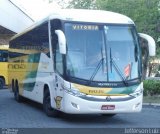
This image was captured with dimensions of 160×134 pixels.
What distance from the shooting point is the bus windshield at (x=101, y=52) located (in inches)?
501

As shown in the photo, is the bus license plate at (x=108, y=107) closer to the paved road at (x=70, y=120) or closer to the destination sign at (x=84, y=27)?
the paved road at (x=70, y=120)

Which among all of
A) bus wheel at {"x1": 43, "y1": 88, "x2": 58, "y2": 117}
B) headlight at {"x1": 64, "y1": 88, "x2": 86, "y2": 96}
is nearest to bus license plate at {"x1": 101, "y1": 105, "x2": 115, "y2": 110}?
headlight at {"x1": 64, "y1": 88, "x2": 86, "y2": 96}

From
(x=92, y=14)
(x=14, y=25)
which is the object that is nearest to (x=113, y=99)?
(x=92, y=14)

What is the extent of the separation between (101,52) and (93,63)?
1.37 ft

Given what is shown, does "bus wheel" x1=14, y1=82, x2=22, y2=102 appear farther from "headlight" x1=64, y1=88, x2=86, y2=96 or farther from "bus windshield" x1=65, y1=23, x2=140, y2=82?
"headlight" x1=64, y1=88, x2=86, y2=96

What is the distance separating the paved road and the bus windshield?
4.40ft

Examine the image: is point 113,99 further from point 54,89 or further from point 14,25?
point 14,25

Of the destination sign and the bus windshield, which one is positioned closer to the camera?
the bus windshield

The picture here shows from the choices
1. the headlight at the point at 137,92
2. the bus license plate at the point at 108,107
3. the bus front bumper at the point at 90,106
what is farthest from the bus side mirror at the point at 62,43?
the headlight at the point at 137,92

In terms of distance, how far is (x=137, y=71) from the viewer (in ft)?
43.2

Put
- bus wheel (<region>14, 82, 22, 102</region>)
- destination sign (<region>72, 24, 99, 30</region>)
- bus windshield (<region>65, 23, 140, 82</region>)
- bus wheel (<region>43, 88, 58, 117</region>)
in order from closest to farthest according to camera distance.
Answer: bus windshield (<region>65, 23, 140, 82</region>), destination sign (<region>72, 24, 99, 30</region>), bus wheel (<region>43, 88, 58, 117</region>), bus wheel (<region>14, 82, 22, 102</region>)

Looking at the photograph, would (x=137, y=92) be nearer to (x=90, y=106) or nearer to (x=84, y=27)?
(x=90, y=106)

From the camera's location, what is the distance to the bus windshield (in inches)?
501

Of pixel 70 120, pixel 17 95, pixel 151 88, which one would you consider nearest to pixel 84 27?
pixel 70 120
